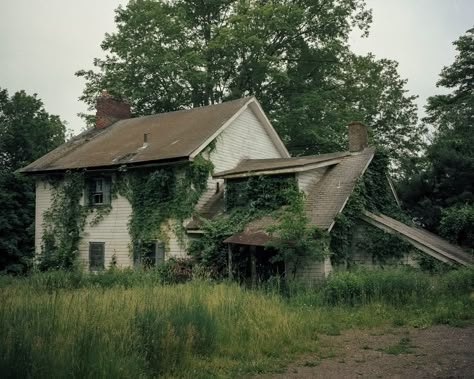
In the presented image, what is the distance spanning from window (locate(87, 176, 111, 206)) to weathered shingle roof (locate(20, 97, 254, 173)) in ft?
3.16

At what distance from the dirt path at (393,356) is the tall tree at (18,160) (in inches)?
947

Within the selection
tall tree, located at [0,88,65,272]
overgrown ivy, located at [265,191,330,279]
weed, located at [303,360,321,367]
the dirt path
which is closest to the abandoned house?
overgrown ivy, located at [265,191,330,279]

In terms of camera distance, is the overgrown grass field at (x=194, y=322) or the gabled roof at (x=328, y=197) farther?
the gabled roof at (x=328, y=197)

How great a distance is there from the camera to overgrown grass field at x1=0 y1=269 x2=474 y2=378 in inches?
257

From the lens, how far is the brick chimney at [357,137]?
905 inches

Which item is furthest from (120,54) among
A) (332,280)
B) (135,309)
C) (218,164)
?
(135,309)

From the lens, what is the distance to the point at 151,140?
77.7 feet

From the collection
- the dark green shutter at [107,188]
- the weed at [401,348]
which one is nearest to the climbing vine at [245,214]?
the dark green shutter at [107,188]

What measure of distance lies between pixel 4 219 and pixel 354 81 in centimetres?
2570

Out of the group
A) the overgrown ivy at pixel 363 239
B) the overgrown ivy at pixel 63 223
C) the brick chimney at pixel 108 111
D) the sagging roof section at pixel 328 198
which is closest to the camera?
the sagging roof section at pixel 328 198

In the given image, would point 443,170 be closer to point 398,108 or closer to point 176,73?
point 398,108

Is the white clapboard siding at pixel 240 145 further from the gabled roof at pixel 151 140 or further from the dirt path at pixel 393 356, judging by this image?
the dirt path at pixel 393 356

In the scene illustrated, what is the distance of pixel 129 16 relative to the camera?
34.0 meters

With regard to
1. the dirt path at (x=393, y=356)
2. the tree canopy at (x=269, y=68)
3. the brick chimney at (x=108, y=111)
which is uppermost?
the tree canopy at (x=269, y=68)
